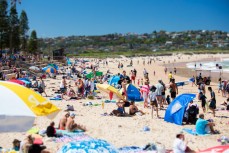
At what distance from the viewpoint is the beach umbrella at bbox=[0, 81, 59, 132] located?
16.8ft

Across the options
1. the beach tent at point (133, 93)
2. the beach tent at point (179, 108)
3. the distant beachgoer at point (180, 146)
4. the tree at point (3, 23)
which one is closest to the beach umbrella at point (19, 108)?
the distant beachgoer at point (180, 146)

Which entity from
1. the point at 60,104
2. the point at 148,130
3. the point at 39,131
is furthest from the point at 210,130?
the point at 60,104

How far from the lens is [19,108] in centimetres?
514

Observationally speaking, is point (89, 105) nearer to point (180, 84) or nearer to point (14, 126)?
point (14, 126)

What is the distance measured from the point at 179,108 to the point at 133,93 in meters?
4.89

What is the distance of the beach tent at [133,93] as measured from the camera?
50.5 feet

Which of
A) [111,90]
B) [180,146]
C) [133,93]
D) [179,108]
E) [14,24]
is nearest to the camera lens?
[180,146]

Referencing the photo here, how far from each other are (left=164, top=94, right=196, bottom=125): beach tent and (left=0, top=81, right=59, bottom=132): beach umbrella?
6.27m

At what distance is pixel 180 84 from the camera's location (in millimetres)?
24438

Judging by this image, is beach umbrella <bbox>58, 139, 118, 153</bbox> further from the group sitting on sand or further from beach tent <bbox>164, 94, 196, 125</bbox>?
beach tent <bbox>164, 94, 196, 125</bbox>

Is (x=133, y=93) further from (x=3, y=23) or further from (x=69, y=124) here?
(x=3, y=23)

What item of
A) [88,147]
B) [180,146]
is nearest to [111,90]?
[180,146]

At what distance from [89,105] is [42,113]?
921cm

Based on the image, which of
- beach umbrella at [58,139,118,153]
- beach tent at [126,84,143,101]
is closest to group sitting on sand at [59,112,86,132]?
beach umbrella at [58,139,118,153]
